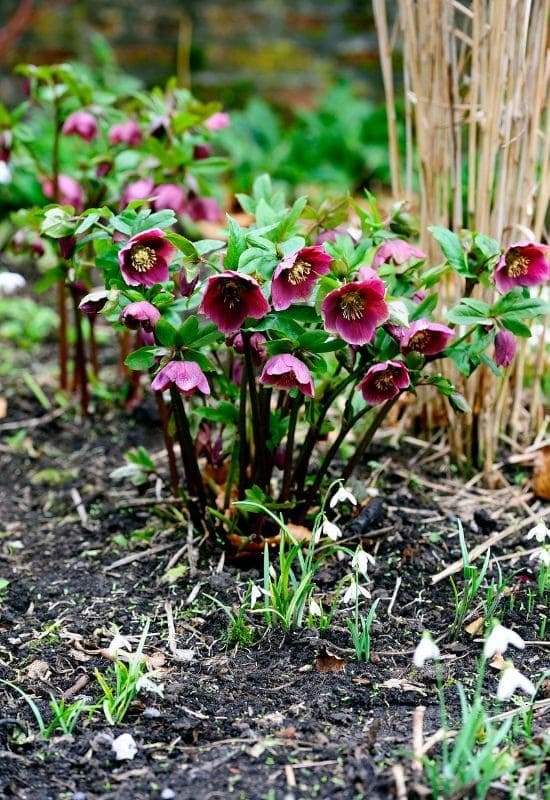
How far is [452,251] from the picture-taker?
150 cm

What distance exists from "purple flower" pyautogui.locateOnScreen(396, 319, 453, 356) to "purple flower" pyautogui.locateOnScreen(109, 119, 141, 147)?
0.96 m

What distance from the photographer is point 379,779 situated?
1.12m

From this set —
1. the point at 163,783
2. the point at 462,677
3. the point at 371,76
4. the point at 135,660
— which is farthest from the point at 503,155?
the point at 371,76

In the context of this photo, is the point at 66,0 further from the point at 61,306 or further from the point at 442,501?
the point at 442,501

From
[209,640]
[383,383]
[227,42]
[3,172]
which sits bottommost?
[209,640]

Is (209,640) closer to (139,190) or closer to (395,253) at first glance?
(395,253)

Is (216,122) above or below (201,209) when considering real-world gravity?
above

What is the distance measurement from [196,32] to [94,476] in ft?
8.72

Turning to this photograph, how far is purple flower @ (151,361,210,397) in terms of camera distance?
4.42 ft

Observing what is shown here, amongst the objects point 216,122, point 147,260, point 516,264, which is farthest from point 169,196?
point 516,264

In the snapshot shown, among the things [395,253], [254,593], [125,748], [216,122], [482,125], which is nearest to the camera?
[125,748]

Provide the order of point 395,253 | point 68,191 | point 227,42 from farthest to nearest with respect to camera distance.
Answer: point 227,42, point 68,191, point 395,253

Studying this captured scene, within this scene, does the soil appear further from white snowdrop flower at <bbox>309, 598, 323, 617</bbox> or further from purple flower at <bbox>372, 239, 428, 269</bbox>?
purple flower at <bbox>372, 239, 428, 269</bbox>

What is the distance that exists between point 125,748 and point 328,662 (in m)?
0.33
